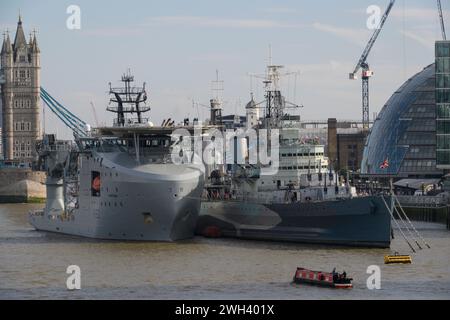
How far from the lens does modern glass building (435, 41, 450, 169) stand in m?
101

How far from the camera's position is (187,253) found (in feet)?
229

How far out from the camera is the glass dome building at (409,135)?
128m

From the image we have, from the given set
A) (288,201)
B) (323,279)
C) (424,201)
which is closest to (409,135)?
(424,201)

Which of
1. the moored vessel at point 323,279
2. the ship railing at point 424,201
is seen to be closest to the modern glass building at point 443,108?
the ship railing at point 424,201

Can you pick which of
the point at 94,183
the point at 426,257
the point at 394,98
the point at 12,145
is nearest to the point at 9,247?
the point at 94,183

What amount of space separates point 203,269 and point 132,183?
1538 cm

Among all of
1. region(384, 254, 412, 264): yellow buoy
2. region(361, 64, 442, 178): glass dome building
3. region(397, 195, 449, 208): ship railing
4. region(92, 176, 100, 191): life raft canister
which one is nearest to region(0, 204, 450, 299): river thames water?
region(384, 254, 412, 264): yellow buoy

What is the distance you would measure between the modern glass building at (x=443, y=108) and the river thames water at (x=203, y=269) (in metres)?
20.6

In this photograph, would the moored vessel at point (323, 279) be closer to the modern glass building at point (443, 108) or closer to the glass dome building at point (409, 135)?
the modern glass building at point (443, 108)

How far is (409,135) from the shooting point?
129750mm

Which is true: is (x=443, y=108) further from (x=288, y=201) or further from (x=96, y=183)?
(x=96, y=183)

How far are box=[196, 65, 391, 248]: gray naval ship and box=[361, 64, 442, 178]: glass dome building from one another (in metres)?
40.8
